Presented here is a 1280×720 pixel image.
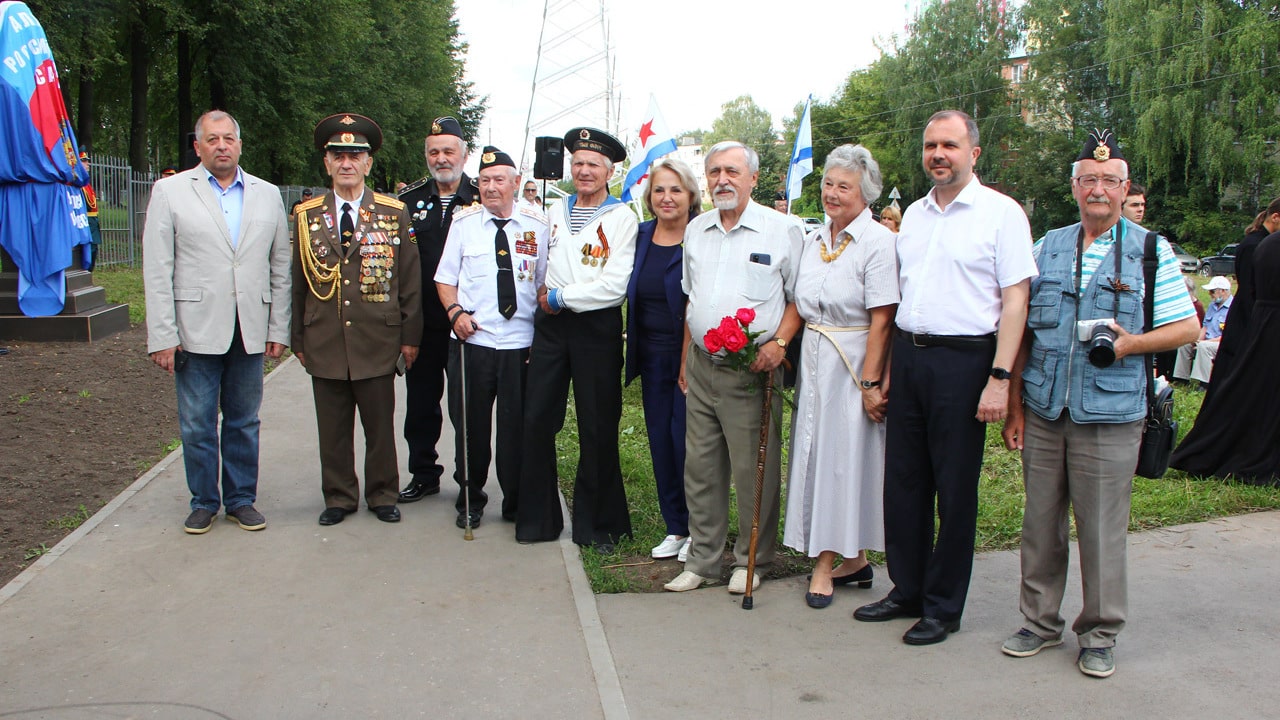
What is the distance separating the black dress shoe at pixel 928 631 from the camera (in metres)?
4.18

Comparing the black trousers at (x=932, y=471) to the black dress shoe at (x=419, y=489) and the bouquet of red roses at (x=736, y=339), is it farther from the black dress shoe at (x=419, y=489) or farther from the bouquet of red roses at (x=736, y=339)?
the black dress shoe at (x=419, y=489)

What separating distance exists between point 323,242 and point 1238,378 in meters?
6.13

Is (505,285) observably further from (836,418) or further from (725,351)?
(836,418)

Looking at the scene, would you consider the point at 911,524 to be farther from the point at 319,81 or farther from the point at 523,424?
the point at 319,81

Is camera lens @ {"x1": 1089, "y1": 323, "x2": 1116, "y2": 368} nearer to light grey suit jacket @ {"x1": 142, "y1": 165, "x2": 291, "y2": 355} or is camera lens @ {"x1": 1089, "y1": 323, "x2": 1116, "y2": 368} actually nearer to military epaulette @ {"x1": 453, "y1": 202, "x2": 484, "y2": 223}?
military epaulette @ {"x1": 453, "y1": 202, "x2": 484, "y2": 223}

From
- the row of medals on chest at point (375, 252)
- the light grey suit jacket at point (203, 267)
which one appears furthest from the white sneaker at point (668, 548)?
the light grey suit jacket at point (203, 267)

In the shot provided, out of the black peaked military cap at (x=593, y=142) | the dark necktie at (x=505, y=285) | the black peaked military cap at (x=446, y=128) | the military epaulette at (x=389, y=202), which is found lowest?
the dark necktie at (x=505, y=285)

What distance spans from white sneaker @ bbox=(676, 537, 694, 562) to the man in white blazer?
7.72ft

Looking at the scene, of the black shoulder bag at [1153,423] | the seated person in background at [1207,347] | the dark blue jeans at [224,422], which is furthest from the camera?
the seated person in background at [1207,347]

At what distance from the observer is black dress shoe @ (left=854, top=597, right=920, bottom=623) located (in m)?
4.47

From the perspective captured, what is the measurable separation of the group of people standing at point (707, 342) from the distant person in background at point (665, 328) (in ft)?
0.05

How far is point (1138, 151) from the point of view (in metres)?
41.9

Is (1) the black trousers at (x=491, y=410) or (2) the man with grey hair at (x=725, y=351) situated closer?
(2) the man with grey hair at (x=725, y=351)

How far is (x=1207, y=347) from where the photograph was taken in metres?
10.4
